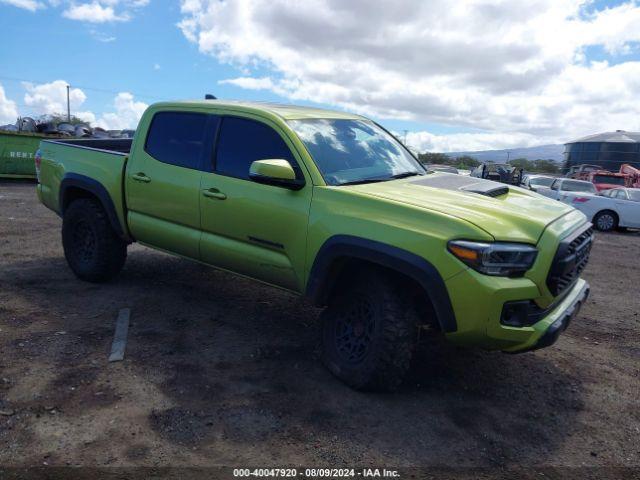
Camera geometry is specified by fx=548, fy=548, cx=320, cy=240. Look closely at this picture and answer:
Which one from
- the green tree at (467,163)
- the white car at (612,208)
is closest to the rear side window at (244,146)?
the white car at (612,208)

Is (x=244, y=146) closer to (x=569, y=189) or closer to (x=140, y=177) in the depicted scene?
(x=140, y=177)

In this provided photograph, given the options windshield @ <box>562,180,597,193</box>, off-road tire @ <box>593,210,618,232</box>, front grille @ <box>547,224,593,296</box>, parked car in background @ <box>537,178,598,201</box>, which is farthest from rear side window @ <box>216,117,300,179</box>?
windshield @ <box>562,180,597,193</box>

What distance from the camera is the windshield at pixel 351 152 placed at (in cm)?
414

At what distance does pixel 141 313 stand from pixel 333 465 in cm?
279

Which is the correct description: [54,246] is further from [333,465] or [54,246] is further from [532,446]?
[532,446]

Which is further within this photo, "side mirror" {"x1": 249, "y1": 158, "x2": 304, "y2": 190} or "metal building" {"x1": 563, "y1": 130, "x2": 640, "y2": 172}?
"metal building" {"x1": 563, "y1": 130, "x2": 640, "y2": 172}

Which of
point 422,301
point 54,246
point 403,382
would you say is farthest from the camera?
point 54,246

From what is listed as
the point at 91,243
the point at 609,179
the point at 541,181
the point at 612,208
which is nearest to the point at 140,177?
the point at 91,243

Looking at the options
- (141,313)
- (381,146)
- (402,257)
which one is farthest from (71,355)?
(381,146)

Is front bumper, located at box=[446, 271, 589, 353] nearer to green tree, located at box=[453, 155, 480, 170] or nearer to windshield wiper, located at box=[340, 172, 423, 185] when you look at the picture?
windshield wiper, located at box=[340, 172, 423, 185]

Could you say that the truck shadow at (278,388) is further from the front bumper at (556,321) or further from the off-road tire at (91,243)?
the front bumper at (556,321)

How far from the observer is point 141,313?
5078 millimetres

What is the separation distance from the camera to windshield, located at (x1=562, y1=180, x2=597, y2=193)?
53.9 feet

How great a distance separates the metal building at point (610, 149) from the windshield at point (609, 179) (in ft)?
101
